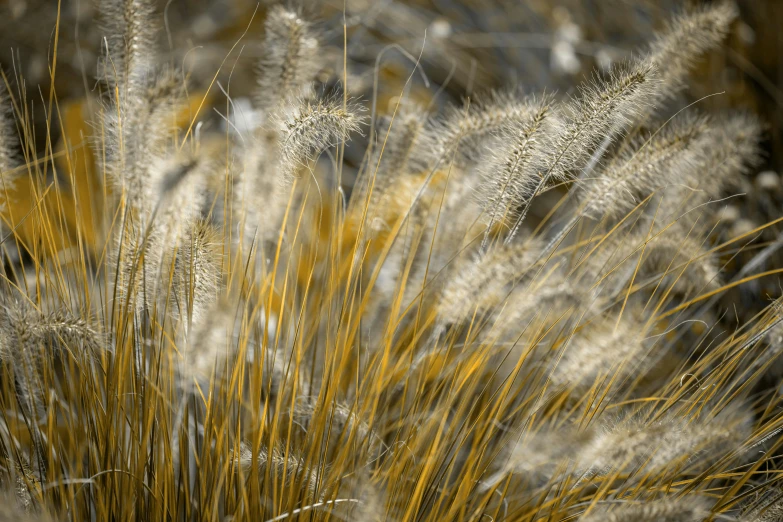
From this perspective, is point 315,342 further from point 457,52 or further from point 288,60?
point 457,52

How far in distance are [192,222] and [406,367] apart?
346 mm

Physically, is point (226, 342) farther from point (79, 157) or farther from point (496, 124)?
point (79, 157)

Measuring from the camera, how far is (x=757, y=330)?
764 millimetres

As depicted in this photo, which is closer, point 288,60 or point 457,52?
point 288,60

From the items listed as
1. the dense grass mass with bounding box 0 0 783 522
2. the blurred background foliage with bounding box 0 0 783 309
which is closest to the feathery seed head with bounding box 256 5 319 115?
the dense grass mass with bounding box 0 0 783 522

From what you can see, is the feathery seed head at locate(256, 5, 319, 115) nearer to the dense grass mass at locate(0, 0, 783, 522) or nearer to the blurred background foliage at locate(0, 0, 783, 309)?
the dense grass mass at locate(0, 0, 783, 522)

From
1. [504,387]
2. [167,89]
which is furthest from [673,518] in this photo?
[167,89]

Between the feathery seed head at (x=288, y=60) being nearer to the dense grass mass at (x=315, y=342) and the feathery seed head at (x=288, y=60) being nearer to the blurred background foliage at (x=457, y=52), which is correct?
the dense grass mass at (x=315, y=342)

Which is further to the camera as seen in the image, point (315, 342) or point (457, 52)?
point (457, 52)

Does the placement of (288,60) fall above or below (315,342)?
above

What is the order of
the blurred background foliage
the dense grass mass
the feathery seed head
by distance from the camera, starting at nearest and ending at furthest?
1. the dense grass mass
2. the feathery seed head
3. the blurred background foliage

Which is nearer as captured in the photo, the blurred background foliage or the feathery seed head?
the feathery seed head

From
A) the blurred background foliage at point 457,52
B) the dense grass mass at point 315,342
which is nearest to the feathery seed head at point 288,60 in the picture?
the dense grass mass at point 315,342

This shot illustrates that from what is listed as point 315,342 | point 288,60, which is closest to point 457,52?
point 288,60
